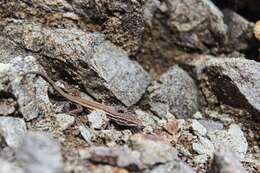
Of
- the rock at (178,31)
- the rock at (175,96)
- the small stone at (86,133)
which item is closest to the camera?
the small stone at (86,133)

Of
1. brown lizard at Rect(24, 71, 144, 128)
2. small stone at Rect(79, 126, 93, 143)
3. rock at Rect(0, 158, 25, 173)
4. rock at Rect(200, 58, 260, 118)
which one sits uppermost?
rock at Rect(200, 58, 260, 118)

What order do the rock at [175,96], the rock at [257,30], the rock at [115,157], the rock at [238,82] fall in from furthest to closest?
the rock at [257,30]
the rock at [175,96]
the rock at [238,82]
the rock at [115,157]

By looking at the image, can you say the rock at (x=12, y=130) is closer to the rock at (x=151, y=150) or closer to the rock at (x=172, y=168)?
the rock at (x=151, y=150)

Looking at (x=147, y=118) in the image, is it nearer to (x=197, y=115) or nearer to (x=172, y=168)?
(x=197, y=115)

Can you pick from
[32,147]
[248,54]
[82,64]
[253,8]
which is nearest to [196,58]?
[248,54]

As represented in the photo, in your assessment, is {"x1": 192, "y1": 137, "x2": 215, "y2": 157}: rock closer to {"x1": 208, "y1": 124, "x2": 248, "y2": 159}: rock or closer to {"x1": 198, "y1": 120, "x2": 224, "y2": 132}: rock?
{"x1": 208, "y1": 124, "x2": 248, "y2": 159}: rock

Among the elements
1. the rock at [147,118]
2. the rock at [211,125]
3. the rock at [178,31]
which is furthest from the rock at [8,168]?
the rock at [178,31]

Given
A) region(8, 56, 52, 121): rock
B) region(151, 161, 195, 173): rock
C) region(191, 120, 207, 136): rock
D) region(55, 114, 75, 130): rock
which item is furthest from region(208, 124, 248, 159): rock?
region(8, 56, 52, 121): rock

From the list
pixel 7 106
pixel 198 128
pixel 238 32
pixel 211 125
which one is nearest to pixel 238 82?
pixel 211 125
